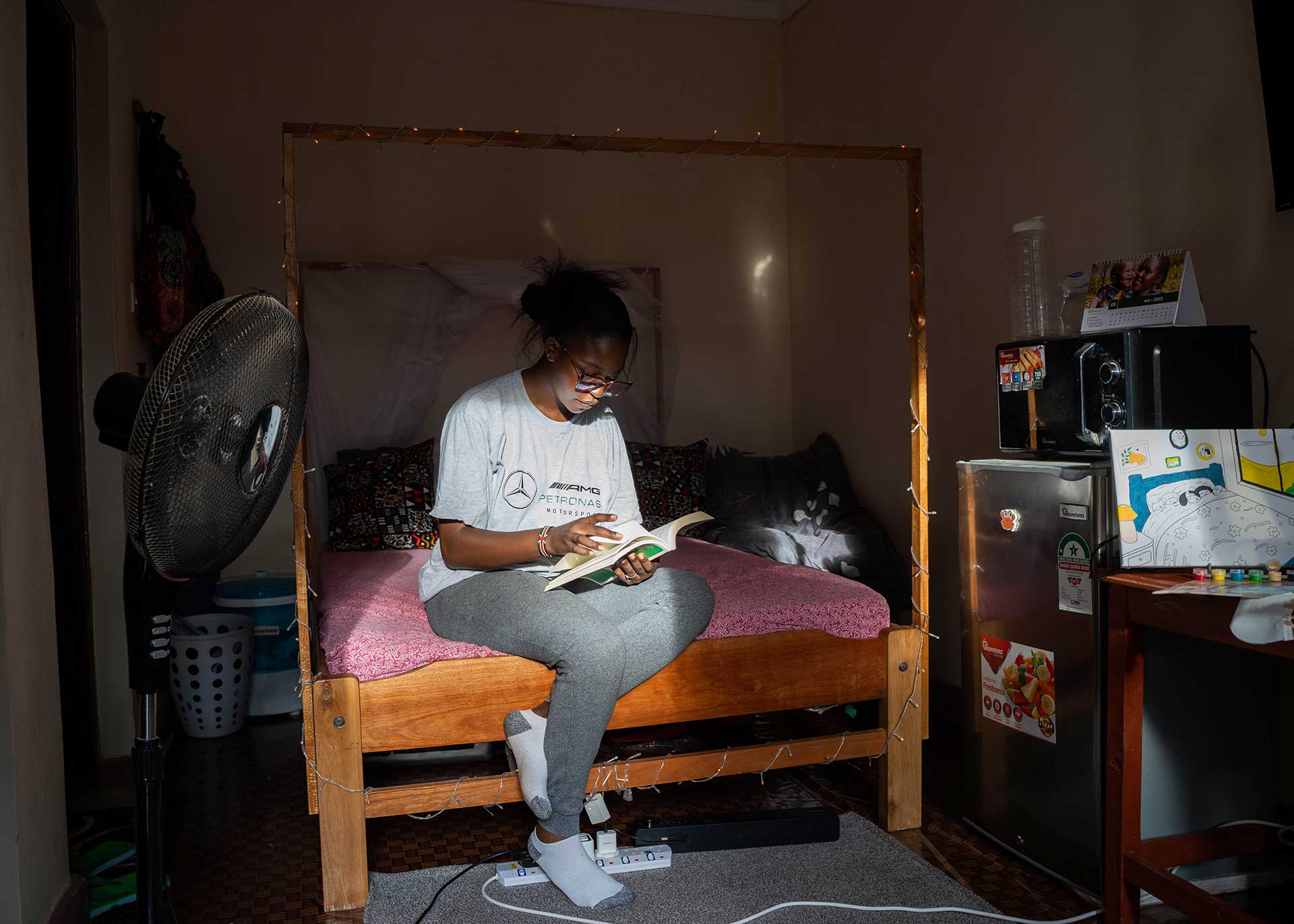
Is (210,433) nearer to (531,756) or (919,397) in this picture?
(531,756)

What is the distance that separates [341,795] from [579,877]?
523 millimetres

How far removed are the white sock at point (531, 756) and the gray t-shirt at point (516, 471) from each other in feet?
1.12

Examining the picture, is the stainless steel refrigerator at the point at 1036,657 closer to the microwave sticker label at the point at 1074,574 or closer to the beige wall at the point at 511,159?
the microwave sticker label at the point at 1074,574

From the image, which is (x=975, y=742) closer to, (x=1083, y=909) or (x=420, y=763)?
(x=1083, y=909)

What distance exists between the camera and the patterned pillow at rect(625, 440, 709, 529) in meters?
3.94

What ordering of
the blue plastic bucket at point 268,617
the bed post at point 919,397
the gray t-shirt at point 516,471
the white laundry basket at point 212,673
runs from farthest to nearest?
the blue plastic bucket at point 268,617 < the white laundry basket at point 212,673 < the bed post at point 919,397 < the gray t-shirt at point 516,471

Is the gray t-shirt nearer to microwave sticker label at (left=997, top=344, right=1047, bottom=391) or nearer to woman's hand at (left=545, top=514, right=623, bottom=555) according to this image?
woman's hand at (left=545, top=514, right=623, bottom=555)

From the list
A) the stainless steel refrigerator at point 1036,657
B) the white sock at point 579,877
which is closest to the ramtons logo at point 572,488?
the white sock at point 579,877

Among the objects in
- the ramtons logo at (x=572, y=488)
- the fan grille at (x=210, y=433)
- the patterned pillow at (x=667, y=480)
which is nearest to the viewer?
the fan grille at (x=210, y=433)

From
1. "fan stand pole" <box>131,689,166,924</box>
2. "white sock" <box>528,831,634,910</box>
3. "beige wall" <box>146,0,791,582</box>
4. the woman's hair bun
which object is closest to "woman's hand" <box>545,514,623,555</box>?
the woman's hair bun

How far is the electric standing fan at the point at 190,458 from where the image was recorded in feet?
4.16

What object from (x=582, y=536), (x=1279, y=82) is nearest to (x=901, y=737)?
(x=582, y=536)

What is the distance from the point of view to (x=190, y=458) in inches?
51.1

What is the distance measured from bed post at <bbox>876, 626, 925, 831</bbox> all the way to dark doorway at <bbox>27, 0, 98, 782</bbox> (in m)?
2.15
